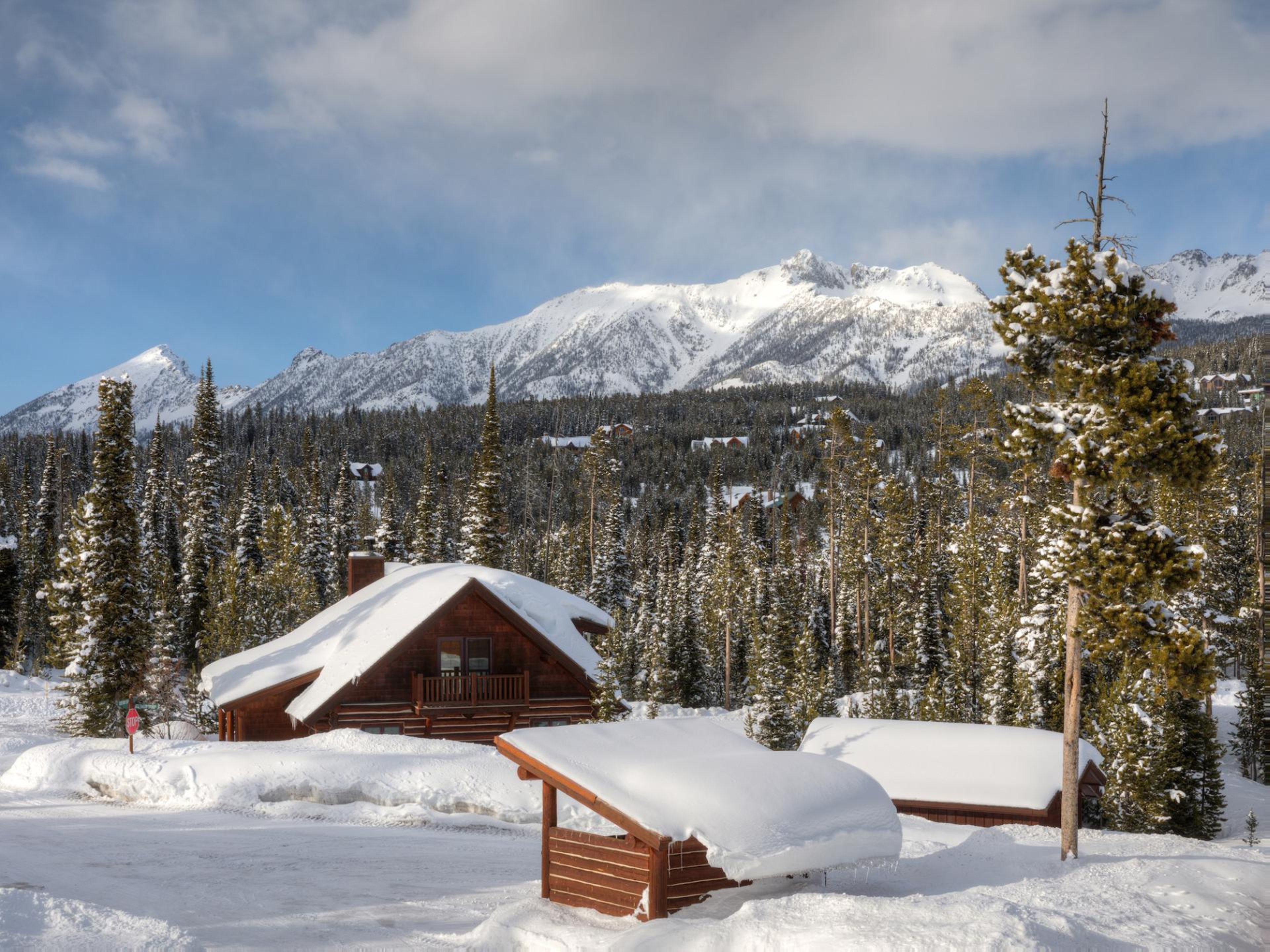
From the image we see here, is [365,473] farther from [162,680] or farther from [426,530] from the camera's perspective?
[162,680]

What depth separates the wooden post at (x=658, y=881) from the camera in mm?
11992

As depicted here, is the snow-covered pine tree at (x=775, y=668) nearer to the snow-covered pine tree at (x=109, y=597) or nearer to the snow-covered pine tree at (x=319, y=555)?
the snow-covered pine tree at (x=109, y=597)

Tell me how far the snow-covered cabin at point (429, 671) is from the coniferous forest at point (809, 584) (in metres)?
2.56

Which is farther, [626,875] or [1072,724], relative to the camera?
[1072,724]

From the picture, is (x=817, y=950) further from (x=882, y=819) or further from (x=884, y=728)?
(x=884, y=728)

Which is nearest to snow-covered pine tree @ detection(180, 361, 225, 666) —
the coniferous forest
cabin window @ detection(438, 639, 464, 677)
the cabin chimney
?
the coniferous forest

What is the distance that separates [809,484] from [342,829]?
6074 inches

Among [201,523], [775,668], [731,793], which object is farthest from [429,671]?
[201,523]

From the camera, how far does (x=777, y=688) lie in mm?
35938

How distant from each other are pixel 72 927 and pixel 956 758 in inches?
857

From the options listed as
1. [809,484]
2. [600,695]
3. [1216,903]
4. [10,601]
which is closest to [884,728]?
[600,695]

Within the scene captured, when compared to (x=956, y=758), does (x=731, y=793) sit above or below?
above

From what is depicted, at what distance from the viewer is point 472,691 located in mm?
28375

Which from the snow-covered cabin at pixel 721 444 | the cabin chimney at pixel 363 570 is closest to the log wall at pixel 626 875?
the cabin chimney at pixel 363 570
